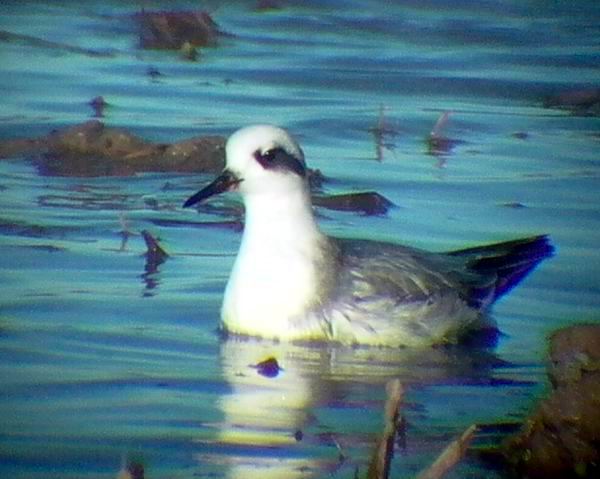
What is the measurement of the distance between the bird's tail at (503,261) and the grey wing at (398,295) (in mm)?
84

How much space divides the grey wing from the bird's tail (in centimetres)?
8

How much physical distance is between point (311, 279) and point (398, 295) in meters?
0.52

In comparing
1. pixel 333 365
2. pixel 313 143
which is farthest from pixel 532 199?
pixel 333 365

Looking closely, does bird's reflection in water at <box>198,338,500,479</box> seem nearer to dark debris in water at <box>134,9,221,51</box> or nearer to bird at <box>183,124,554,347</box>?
bird at <box>183,124,554,347</box>

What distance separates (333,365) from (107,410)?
5.33 feet

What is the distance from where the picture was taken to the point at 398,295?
11.4 m

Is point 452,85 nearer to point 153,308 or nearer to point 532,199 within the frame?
point 532,199

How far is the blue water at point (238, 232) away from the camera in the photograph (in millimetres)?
9156

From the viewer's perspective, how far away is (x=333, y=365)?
419 inches

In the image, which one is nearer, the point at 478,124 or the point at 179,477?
the point at 179,477

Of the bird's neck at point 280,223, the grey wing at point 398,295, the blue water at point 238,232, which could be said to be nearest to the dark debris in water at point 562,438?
the blue water at point 238,232

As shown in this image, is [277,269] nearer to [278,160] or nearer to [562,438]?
[278,160]

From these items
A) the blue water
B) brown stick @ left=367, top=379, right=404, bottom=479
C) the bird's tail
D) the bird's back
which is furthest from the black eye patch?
brown stick @ left=367, top=379, right=404, bottom=479

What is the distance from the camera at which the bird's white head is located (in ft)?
37.2
